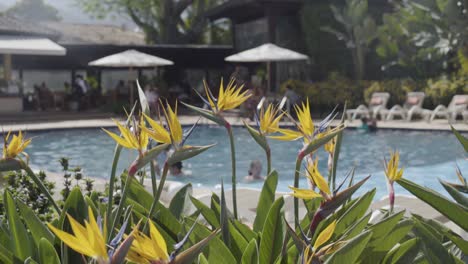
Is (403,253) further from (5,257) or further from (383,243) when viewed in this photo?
(5,257)

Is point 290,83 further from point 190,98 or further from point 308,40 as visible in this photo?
point 190,98

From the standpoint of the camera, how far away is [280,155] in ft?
45.4

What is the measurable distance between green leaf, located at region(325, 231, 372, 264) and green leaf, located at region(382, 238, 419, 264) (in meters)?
0.31

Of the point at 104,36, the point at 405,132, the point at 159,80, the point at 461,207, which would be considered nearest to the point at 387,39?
the point at 405,132

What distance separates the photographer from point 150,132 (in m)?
1.22

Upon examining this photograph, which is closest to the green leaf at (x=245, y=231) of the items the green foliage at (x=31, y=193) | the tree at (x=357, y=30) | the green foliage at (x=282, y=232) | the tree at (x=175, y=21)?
the green foliage at (x=282, y=232)

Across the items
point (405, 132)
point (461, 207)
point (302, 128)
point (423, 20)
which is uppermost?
point (423, 20)

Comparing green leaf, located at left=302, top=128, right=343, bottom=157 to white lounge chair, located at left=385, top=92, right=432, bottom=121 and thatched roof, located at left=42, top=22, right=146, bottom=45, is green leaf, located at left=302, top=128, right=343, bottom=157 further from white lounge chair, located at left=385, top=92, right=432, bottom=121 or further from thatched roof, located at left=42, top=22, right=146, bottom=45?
thatched roof, located at left=42, top=22, right=146, bottom=45

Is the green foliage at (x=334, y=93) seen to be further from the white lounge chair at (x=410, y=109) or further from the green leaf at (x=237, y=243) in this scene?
the green leaf at (x=237, y=243)

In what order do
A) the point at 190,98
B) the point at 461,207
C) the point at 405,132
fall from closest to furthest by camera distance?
the point at 461,207 < the point at 405,132 < the point at 190,98

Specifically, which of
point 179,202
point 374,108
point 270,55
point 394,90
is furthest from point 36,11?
point 179,202

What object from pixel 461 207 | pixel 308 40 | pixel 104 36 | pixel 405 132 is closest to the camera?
pixel 461 207

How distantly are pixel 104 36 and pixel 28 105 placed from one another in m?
18.7

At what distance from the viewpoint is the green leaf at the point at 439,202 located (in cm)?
134
